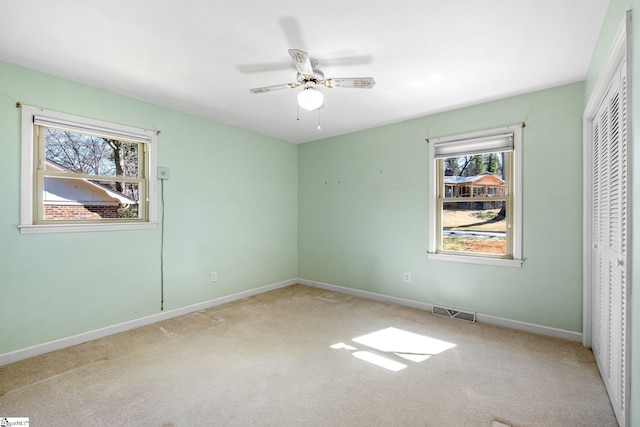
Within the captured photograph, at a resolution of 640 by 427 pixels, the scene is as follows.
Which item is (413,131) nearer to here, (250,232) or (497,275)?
(497,275)

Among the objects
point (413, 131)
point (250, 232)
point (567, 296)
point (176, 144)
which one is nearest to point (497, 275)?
point (567, 296)

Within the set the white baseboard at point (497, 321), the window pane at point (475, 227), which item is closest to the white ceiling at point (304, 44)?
the window pane at point (475, 227)

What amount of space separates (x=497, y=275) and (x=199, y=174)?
12.0 feet

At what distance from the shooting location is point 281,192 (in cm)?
494

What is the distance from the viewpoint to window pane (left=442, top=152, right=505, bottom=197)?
11.0ft

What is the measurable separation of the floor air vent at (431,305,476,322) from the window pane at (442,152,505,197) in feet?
4.45

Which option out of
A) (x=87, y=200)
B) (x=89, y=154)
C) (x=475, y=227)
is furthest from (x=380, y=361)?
(x=89, y=154)

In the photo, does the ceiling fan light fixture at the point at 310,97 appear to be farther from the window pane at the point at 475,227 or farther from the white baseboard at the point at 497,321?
the white baseboard at the point at 497,321

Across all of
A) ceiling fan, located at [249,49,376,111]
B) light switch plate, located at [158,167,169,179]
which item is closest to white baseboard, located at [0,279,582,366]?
light switch plate, located at [158,167,169,179]

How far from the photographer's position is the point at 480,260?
3.36 m

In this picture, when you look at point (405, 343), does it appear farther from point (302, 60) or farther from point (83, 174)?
point (83, 174)

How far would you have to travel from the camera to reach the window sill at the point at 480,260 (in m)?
3.14

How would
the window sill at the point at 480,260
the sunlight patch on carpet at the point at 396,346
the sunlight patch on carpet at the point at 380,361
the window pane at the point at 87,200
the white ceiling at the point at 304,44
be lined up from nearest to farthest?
the white ceiling at the point at 304,44 → the sunlight patch on carpet at the point at 380,361 → the sunlight patch on carpet at the point at 396,346 → the window pane at the point at 87,200 → the window sill at the point at 480,260

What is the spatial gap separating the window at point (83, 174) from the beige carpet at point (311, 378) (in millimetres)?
1169
